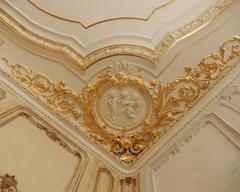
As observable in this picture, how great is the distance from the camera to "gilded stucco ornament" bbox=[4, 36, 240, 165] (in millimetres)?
3447

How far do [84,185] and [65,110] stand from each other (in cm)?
85

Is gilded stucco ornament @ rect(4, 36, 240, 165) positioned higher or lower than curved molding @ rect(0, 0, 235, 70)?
lower

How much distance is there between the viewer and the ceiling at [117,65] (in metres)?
3.32

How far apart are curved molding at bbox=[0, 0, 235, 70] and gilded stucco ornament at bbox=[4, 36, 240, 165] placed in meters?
0.16

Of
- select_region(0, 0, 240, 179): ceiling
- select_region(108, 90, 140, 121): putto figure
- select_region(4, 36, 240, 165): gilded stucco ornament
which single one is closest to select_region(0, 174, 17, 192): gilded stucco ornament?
select_region(0, 0, 240, 179): ceiling

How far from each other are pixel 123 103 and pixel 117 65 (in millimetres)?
389

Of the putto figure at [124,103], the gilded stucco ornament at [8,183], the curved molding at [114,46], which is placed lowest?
the gilded stucco ornament at [8,183]

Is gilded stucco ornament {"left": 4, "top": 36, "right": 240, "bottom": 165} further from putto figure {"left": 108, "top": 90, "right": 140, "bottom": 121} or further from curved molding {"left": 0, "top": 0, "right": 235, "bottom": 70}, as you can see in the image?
curved molding {"left": 0, "top": 0, "right": 235, "bottom": 70}

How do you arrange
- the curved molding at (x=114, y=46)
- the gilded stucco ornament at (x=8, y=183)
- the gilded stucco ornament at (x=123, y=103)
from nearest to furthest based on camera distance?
the gilded stucco ornament at (x=8, y=183), the curved molding at (x=114, y=46), the gilded stucco ornament at (x=123, y=103)

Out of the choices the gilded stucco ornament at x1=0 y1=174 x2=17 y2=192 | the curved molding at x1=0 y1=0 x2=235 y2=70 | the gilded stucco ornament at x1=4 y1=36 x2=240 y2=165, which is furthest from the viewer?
the gilded stucco ornament at x1=4 y1=36 x2=240 y2=165

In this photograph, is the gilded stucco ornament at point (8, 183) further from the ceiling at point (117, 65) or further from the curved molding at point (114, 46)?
the curved molding at point (114, 46)

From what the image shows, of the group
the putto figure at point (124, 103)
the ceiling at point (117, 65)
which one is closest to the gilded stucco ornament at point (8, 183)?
the ceiling at point (117, 65)

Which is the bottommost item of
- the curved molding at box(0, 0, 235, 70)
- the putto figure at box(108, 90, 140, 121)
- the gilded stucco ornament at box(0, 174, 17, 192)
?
the gilded stucco ornament at box(0, 174, 17, 192)

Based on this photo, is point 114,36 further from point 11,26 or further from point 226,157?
point 226,157
